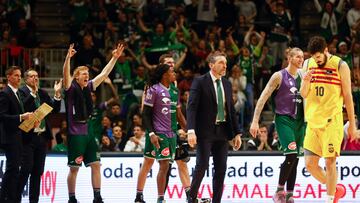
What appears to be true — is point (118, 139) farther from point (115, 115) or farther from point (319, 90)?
point (319, 90)

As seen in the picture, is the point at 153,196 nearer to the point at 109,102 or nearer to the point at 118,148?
the point at 118,148

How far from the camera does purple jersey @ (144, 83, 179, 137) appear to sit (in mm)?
14703

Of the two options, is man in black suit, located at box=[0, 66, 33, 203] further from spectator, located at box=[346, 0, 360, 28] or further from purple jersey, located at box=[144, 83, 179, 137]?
spectator, located at box=[346, 0, 360, 28]

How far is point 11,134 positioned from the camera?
47.4ft

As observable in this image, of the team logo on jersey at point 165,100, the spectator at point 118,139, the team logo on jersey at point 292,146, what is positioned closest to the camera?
the team logo on jersey at point 292,146

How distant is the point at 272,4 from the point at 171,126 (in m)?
9.82

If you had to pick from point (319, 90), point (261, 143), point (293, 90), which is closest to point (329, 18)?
point (261, 143)

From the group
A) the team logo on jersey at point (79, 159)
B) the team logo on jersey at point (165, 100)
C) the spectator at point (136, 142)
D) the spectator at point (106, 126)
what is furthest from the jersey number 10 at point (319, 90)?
the spectator at point (106, 126)

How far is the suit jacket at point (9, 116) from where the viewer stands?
14.4 metres

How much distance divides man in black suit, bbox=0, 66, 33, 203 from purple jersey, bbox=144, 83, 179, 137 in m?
1.81

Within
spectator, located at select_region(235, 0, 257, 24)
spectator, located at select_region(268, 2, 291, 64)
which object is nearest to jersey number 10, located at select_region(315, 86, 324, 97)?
spectator, located at select_region(268, 2, 291, 64)

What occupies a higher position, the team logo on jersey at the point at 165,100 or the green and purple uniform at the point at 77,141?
the team logo on jersey at the point at 165,100

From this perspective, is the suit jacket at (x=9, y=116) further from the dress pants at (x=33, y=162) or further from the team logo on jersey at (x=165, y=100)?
the team logo on jersey at (x=165, y=100)

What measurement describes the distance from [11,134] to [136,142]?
4.43 meters
